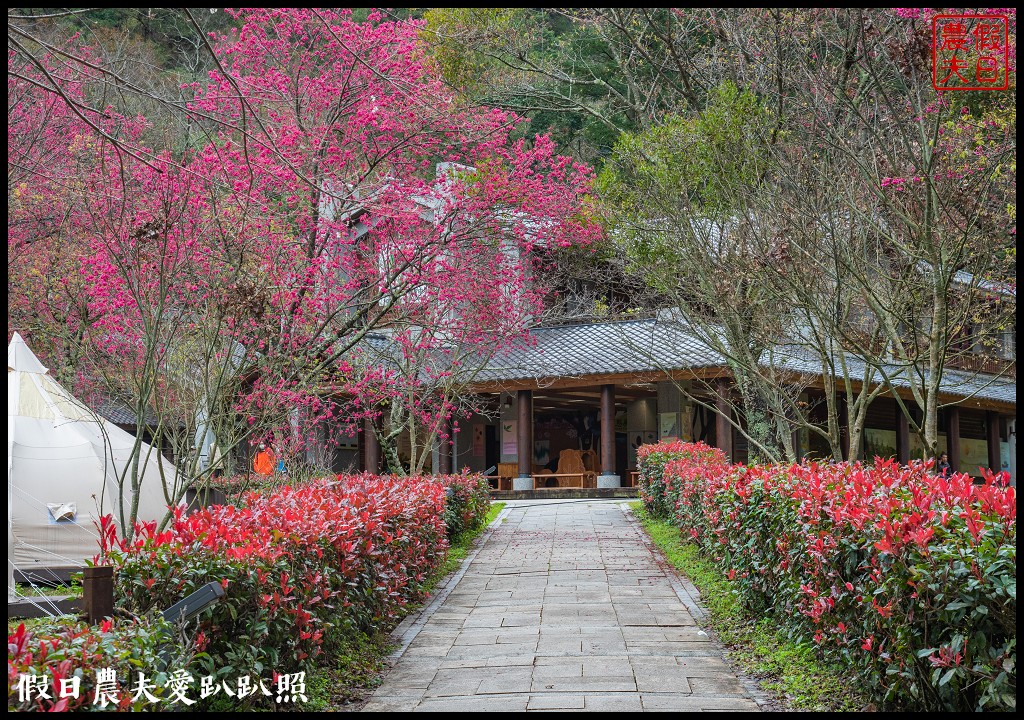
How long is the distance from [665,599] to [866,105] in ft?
18.8

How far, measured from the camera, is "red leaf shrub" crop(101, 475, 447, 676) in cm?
415

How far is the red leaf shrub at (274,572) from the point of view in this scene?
4.15 metres

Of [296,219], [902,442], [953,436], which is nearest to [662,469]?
[296,219]

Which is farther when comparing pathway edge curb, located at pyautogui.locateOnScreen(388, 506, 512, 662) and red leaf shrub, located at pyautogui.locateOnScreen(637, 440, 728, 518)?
red leaf shrub, located at pyautogui.locateOnScreen(637, 440, 728, 518)

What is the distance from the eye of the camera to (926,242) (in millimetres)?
6008

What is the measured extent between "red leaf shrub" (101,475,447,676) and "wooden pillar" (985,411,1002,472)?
2305 cm

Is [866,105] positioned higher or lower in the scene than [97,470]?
higher

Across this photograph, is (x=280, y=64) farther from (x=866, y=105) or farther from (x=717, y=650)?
(x=717, y=650)

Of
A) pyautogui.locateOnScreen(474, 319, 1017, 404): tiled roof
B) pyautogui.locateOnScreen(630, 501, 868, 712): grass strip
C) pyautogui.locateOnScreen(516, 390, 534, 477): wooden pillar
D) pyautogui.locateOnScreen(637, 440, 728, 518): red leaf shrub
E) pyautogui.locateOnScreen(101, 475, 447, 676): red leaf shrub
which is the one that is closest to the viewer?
pyautogui.locateOnScreen(101, 475, 447, 676): red leaf shrub

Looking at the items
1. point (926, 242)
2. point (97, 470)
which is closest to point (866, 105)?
point (926, 242)

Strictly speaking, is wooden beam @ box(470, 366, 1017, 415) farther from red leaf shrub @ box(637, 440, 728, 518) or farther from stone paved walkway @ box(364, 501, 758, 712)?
stone paved walkway @ box(364, 501, 758, 712)

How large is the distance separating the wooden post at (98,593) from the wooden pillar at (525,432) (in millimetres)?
17115

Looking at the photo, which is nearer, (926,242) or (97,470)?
(926,242)

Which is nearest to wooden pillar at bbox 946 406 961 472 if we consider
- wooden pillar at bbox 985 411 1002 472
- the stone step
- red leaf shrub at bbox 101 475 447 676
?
wooden pillar at bbox 985 411 1002 472
